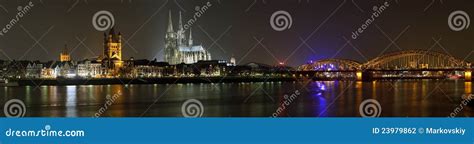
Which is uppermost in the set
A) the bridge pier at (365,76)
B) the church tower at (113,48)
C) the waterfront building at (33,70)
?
the church tower at (113,48)

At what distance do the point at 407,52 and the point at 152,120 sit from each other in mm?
32853

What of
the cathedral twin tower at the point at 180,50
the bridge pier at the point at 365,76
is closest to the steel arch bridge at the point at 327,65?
the bridge pier at the point at 365,76

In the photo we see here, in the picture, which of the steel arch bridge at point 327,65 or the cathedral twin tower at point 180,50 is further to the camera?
the cathedral twin tower at point 180,50

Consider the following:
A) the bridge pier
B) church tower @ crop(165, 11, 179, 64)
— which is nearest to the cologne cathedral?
church tower @ crop(165, 11, 179, 64)

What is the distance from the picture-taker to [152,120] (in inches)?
177

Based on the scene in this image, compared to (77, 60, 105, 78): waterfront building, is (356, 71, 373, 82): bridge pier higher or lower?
lower

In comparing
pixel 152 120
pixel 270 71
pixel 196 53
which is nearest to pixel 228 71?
pixel 270 71

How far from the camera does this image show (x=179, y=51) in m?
46.2

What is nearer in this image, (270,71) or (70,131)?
(70,131)

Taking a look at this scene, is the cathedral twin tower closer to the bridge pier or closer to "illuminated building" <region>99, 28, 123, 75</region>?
"illuminated building" <region>99, 28, 123, 75</region>

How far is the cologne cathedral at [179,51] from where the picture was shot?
1809 inches

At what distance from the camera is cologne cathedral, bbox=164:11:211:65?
4594 cm

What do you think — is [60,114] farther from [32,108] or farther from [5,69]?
[5,69]

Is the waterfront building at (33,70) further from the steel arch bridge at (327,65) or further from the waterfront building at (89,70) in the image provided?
the steel arch bridge at (327,65)
